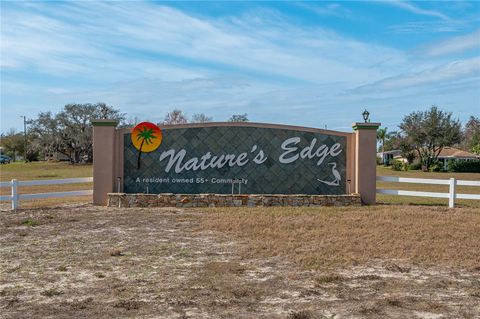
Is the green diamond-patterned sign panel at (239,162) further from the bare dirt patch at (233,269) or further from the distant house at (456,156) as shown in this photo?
the distant house at (456,156)

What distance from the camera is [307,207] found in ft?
50.0

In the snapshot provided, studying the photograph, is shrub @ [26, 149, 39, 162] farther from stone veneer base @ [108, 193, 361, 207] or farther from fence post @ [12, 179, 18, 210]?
stone veneer base @ [108, 193, 361, 207]

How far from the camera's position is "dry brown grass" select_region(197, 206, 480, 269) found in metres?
8.59

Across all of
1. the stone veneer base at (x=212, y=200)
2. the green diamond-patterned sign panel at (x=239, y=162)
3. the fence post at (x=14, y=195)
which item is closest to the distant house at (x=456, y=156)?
the green diamond-patterned sign panel at (x=239, y=162)

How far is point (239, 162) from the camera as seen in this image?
55.1 ft

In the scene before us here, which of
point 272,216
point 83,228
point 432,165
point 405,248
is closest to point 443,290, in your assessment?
point 405,248

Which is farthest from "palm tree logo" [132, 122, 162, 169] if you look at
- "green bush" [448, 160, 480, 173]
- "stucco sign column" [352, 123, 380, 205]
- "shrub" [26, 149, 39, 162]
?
"shrub" [26, 149, 39, 162]

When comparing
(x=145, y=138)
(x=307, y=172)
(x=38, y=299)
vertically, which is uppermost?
(x=145, y=138)

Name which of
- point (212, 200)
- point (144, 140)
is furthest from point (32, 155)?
point (212, 200)

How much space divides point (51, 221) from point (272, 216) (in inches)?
222

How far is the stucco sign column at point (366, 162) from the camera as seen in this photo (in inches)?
654

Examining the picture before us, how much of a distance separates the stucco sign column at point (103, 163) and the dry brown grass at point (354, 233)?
3.72 m

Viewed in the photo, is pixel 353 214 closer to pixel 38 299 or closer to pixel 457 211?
pixel 457 211

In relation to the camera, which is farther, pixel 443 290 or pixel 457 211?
pixel 457 211
